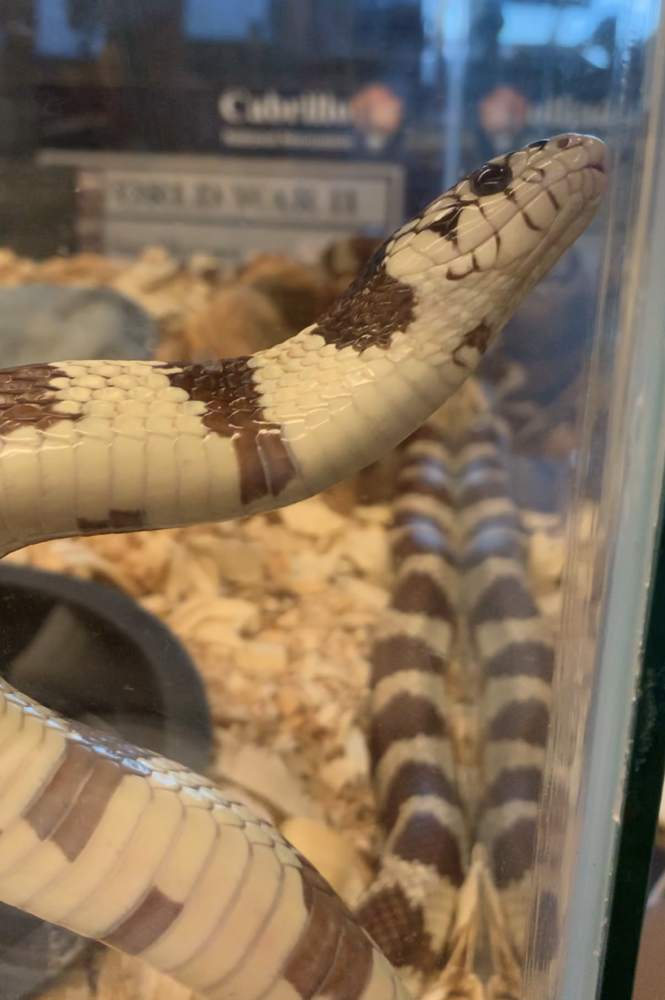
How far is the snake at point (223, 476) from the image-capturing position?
73 cm

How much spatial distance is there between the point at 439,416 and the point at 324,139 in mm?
1079

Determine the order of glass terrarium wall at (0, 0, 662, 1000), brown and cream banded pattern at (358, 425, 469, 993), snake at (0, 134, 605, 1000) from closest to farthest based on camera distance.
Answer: snake at (0, 134, 605, 1000) < glass terrarium wall at (0, 0, 662, 1000) < brown and cream banded pattern at (358, 425, 469, 993)

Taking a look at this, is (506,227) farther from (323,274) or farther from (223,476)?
(323,274)

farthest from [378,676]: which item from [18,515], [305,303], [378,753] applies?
[305,303]

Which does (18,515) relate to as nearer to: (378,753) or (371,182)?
(378,753)

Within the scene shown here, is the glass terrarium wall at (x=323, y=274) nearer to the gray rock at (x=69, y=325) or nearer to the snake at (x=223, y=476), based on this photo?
the gray rock at (x=69, y=325)

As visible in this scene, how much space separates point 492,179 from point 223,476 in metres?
0.50

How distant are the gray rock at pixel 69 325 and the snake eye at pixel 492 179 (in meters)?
0.96

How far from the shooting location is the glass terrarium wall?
34.1 inches

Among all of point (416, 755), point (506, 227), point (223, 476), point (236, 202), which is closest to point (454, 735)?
point (416, 755)

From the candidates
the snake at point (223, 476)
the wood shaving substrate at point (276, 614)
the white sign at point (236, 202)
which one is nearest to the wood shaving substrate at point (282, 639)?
the wood shaving substrate at point (276, 614)

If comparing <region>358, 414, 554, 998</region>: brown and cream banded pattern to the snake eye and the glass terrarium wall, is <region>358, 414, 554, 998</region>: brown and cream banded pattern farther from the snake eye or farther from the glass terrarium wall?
the snake eye

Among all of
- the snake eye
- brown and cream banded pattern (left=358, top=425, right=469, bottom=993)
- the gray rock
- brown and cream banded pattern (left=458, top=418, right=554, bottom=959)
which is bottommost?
brown and cream banded pattern (left=358, top=425, right=469, bottom=993)

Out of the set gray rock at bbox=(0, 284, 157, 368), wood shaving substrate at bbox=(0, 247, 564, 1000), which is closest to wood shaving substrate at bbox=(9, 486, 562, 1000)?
wood shaving substrate at bbox=(0, 247, 564, 1000)
